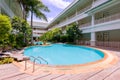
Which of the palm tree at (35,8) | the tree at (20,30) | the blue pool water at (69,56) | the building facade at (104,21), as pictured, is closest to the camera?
the blue pool water at (69,56)

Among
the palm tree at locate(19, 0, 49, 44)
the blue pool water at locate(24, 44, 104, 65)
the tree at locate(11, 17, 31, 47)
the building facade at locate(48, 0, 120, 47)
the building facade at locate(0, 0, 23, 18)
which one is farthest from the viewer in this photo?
the palm tree at locate(19, 0, 49, 44)

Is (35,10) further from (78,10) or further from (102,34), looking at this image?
(102,34)

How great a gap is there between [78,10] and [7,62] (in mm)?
23358

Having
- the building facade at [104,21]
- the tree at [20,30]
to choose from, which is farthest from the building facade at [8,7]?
the building facade at [104,21]

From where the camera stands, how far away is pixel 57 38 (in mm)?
32156

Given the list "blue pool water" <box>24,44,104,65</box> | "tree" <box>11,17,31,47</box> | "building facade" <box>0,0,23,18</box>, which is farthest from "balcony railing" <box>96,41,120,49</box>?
"building facade" <box>0,0,23,18</box>

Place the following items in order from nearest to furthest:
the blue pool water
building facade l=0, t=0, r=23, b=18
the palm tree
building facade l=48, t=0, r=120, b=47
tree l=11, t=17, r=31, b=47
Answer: the blue pool water < building facade l=48, t=0, r=120, b=47 < building facade l=0, t=0, r=23, b=18 < tree l=11, t=17, r=31, b=47 < the palm tree

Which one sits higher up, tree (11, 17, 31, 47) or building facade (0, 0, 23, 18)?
building facade (0, 0, 23, 18)

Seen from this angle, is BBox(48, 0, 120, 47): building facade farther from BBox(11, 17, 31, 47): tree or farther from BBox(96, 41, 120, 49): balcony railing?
BBox(11, 17, 31, 47): tree

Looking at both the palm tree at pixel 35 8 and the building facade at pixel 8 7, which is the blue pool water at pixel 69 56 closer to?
the building facade at pixel 8 7

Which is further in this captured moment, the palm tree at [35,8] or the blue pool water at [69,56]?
the palm tree at [35,8]

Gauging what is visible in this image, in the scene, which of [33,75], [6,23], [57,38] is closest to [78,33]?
[57,38]

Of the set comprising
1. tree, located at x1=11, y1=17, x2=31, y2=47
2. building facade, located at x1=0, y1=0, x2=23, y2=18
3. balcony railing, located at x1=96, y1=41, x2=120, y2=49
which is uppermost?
building facade, located at x1=0, y1=0, x2=23, y2=18

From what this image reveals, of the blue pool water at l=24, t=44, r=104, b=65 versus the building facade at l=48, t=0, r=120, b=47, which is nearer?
the blue pool water at l=24, t=44, r=104, b=65
